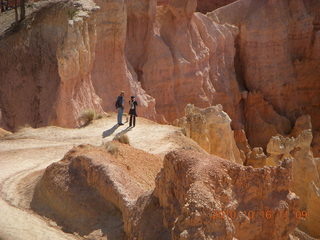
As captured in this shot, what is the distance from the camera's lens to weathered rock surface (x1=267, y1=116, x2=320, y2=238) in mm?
13398

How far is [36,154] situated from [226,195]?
681 centimetres

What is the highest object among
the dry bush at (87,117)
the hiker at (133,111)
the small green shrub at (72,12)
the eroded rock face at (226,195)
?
the small green shrub at (72,12)

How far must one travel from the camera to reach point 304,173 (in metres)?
14.8

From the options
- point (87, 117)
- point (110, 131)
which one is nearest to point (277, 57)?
point (87, 117)

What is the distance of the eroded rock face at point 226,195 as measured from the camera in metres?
6.61

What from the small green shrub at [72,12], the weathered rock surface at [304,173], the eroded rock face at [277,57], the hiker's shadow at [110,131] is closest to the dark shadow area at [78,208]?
the hiker's shadow at [110,131]

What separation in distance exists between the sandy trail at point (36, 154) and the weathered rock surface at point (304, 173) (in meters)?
3.26

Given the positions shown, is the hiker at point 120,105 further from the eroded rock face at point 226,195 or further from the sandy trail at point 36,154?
the eroded rock face at point 226,195

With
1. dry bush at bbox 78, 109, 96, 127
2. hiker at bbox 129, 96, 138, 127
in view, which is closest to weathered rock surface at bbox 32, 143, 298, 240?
hiker at bbox 129, 96, 138, 127

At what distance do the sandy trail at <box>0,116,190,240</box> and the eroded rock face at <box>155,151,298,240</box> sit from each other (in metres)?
1.79

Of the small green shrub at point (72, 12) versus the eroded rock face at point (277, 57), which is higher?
the small green shrub at point (72, 12)

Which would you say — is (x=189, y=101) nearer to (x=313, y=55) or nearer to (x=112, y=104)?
(x=112, y=104)

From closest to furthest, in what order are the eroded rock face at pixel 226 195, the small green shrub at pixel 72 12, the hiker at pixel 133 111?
the eroded rock face at pixel 226 195 → the hiker at pixel 133 111 → the small green shrub at pixel 72 12

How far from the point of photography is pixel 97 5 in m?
20.0
